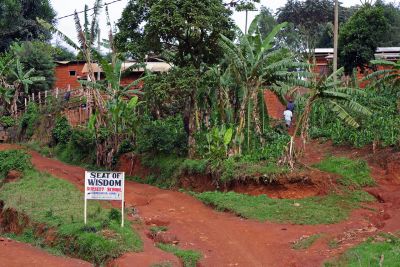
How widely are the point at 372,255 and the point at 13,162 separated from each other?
41.8 ft

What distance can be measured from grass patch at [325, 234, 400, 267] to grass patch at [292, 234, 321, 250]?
3.81 ft

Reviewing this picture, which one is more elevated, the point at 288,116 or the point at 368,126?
the point at 288,116

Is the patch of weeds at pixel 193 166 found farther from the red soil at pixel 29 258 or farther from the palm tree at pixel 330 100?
the red soil at pixel 29 258

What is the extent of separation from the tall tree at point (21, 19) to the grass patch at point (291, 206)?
24.5 m

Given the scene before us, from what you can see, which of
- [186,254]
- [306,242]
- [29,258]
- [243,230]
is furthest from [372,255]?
[29,258]

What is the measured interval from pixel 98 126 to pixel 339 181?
9484 mm

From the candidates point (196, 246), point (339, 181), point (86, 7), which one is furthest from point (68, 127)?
point (196, 246)

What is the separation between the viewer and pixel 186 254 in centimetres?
1105

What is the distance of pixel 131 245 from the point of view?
35.3ft

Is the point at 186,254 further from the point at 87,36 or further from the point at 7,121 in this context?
the point at 7,121

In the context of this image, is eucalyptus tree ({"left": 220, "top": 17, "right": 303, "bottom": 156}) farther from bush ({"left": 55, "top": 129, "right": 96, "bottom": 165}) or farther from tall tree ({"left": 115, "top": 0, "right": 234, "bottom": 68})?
bush ({"left": 55, "top": 129, "right": 96, "bottom": 165})

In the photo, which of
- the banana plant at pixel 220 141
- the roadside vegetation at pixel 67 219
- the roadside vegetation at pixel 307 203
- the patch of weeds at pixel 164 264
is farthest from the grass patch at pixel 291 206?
the patch of weeds at pixel 164 264

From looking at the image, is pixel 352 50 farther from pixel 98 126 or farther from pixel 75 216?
pixel 75 216

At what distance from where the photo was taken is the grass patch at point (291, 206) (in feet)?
45.2
